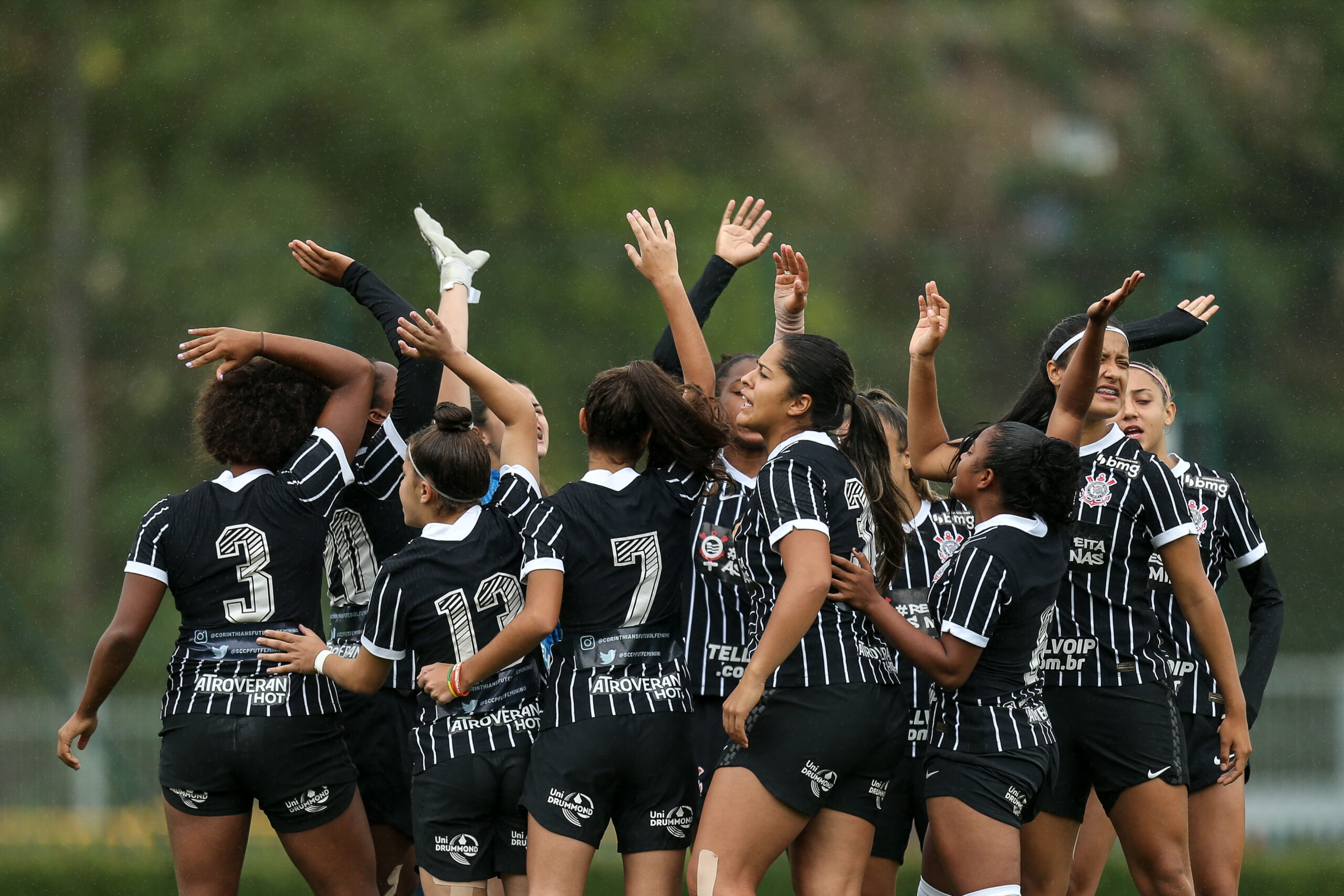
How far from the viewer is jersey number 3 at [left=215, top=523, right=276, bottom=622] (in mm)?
4277

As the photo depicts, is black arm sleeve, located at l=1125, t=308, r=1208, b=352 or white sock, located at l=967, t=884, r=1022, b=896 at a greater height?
black arm sleeve, located at l=1125, t=308, r=1208, b=352

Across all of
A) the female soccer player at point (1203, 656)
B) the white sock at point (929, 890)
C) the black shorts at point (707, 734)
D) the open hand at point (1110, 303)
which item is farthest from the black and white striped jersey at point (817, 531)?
the female soccer player at point (1203, 656)

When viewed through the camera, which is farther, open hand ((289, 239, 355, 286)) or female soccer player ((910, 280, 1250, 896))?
open hand ((289, 239, 355, 286))

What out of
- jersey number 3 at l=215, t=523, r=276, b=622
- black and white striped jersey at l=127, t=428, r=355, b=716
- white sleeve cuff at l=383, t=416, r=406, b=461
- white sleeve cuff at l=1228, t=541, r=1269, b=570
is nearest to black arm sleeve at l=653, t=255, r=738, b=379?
white sleeve cuff at l=383, t=416, r=406, b=461

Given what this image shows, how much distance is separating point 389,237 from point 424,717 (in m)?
13.6

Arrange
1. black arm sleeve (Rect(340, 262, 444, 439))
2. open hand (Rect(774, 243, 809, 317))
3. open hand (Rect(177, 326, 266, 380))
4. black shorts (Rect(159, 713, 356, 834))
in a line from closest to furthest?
black shorts (Rect(159, 713, 356, 834)) → open hand (Rect(177, 326, 266, 380)) → black arm sleeve (Rect(340, 262, 444, 439)) → open hand (Rect(774, 243, 809, 317))

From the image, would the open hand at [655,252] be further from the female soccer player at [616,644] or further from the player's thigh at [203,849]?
the player's thigh at [203,849]

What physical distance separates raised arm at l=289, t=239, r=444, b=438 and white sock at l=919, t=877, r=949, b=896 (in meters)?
2.13

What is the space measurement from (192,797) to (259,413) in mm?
1124

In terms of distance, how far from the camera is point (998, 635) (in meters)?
4.01

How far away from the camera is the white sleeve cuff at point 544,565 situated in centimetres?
389

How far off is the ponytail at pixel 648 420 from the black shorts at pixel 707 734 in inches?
29.7

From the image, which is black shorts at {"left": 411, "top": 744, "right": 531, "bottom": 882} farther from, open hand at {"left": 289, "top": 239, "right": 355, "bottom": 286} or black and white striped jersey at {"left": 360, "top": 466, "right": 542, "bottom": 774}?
open hand at {"left": 289, "top": 239, "right": 355, "bottom": 286}

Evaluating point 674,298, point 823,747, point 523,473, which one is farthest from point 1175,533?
point 523,473
